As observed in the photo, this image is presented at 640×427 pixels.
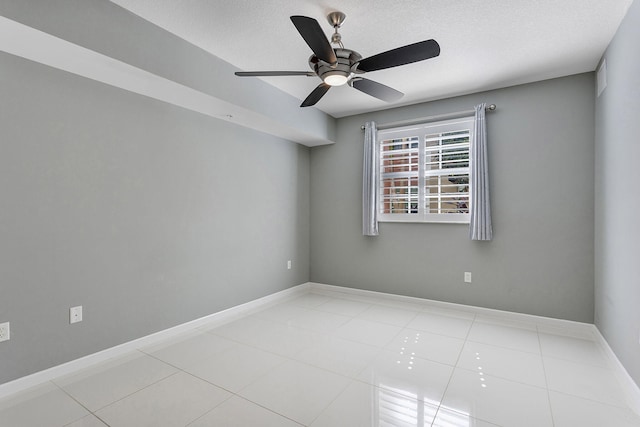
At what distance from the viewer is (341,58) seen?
2.11 metres

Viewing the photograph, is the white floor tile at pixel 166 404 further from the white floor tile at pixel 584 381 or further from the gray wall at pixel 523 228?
the gray wall at pixel 523 228

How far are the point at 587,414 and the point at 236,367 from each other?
2204 mm

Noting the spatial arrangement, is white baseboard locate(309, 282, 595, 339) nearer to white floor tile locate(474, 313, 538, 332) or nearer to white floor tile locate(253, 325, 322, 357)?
white floor tile locate(474, 313, 538, 332)

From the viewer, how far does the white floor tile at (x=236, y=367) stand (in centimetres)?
214

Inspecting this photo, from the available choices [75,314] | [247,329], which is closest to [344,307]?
[247,329]

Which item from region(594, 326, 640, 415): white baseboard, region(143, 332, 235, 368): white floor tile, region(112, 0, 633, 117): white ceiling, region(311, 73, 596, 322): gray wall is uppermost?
region(112, 0, 633, 117): white ceiling

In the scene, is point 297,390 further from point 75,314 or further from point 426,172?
point 426,172

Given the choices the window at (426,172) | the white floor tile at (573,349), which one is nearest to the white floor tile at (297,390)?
the white floor tile at (573,349)

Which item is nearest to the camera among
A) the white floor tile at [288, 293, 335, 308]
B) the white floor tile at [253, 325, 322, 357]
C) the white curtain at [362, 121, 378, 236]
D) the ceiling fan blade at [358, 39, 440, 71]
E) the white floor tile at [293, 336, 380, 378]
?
the ceiling fan blade at [358, 39, 440, 71]

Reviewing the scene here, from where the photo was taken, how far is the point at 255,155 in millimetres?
3873

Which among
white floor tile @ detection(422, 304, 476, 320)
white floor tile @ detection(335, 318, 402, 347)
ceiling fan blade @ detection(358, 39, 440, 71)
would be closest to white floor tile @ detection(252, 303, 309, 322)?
white floor tile @ detection(335, 318, 402, 347)

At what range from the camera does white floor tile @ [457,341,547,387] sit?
87.0 inches

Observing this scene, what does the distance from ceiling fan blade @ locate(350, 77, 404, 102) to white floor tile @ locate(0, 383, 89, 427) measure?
9.12 feet

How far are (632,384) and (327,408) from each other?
6.35 feet
